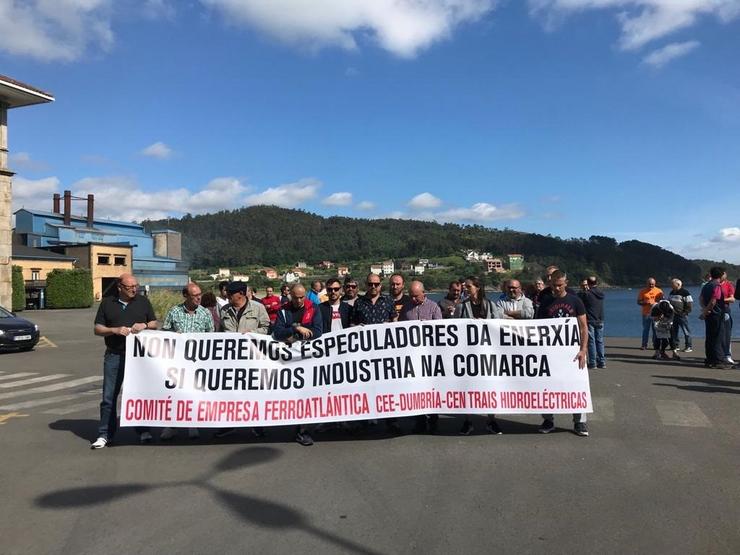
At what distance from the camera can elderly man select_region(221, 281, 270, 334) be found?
24.5 ft

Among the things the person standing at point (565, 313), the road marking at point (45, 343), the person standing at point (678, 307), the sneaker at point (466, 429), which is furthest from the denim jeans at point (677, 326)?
the road marking at point (45, 343)

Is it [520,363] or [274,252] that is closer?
[520,363]

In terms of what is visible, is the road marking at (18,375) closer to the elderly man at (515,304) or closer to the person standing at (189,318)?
the person standing at (189,318)

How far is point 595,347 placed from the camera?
12820 mm

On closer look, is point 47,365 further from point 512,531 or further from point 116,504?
point 512,531

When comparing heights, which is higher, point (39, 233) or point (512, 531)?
point (39, 233)

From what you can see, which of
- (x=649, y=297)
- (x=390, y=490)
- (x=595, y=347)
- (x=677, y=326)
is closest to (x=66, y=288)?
(x=649, y=297)

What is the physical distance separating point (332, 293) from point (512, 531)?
4085mm

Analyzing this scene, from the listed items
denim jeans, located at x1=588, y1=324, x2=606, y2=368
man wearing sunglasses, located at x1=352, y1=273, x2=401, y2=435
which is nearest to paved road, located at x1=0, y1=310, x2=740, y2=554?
man wearing sunglasses, located at x1=352, y1=273, x2=401, y2=435

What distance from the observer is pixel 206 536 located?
4359 millimetres

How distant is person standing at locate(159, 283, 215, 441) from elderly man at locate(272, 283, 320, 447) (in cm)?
98

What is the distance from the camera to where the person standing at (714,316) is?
40.5ft

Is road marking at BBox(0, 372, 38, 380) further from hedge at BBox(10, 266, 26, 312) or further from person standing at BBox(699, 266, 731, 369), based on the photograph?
hedge at BBox(10, 266, 26, 312)

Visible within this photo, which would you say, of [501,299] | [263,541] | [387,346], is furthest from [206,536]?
[501,299]
